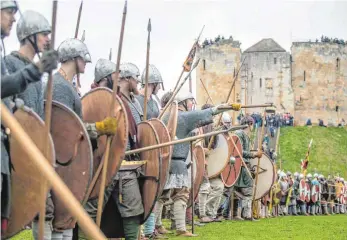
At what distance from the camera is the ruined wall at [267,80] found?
251 feet

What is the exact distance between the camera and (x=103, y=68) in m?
7.90

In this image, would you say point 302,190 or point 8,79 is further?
point 302,190

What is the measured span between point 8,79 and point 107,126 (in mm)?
1767

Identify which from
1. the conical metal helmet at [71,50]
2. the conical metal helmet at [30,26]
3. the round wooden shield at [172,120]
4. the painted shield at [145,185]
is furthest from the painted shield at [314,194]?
the conical metal helmet at [30,26]

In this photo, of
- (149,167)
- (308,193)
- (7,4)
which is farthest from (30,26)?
(308,193)

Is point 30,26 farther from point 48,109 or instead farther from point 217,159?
point 217,159

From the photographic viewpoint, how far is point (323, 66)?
7875 cm

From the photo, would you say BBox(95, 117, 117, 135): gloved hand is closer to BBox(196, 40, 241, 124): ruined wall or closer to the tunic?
the tunic

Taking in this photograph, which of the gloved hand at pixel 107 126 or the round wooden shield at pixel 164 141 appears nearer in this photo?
the gloved hand at pixel 107 126

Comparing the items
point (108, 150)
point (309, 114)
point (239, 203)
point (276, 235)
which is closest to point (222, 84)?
point (309, 114)

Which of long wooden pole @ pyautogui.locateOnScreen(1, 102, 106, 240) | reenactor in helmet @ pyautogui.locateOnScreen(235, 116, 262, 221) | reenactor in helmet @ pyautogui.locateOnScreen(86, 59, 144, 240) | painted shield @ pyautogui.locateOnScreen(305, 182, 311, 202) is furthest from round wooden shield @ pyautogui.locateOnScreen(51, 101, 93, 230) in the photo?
painted shield @ pyautogui.locateOnScreen(305, 182, 311, 202)

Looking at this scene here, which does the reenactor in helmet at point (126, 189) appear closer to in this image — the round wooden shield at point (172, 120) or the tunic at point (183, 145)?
the round wooden shield at point (172, 120)

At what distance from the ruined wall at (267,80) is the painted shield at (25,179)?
70832 mm

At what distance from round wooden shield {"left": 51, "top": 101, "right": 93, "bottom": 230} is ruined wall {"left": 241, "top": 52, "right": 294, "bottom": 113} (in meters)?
70.0
